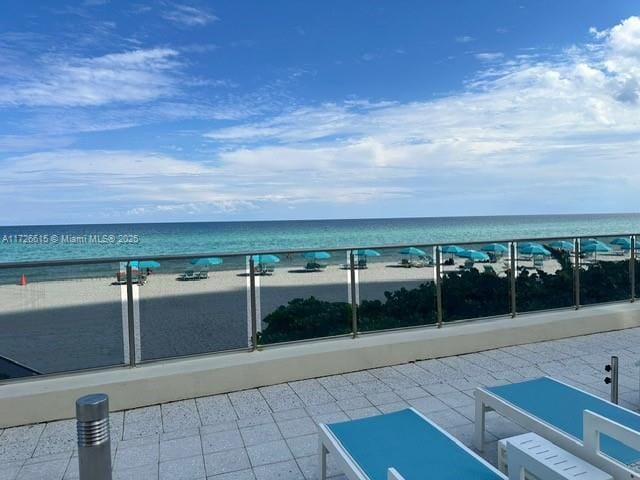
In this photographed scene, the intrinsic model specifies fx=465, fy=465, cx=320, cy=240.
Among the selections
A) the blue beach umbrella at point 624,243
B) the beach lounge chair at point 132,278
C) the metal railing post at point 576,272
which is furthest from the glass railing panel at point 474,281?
the beach lounge chair at point 132,278

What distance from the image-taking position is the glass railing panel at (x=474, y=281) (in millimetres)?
5891

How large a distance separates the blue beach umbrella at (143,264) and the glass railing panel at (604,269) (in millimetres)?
5791

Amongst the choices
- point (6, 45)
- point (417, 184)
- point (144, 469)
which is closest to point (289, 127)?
point (417, 184)

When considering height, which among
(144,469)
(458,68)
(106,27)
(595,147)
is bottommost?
(144,469)

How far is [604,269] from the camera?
22.6 ft

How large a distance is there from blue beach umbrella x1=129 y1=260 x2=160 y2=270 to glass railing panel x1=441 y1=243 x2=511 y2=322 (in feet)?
11.1

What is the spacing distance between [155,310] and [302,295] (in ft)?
5.09

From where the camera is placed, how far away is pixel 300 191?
62.1m

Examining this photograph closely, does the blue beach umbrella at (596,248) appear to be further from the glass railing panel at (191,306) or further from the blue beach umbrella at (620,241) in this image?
the glass railing panel at (191,306)

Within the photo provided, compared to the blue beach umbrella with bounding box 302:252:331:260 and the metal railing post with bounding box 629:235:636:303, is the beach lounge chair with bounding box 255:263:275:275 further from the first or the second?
the metal railing post with bounding box 629:235:636:303

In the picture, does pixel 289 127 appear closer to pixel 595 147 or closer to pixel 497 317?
pixel 595 147

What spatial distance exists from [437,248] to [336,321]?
157cm

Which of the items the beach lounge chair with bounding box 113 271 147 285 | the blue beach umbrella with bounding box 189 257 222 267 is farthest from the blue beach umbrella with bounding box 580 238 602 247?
the beach lounge chair with bounding box 113 271 147 285

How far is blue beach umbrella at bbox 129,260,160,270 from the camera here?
4473mm
